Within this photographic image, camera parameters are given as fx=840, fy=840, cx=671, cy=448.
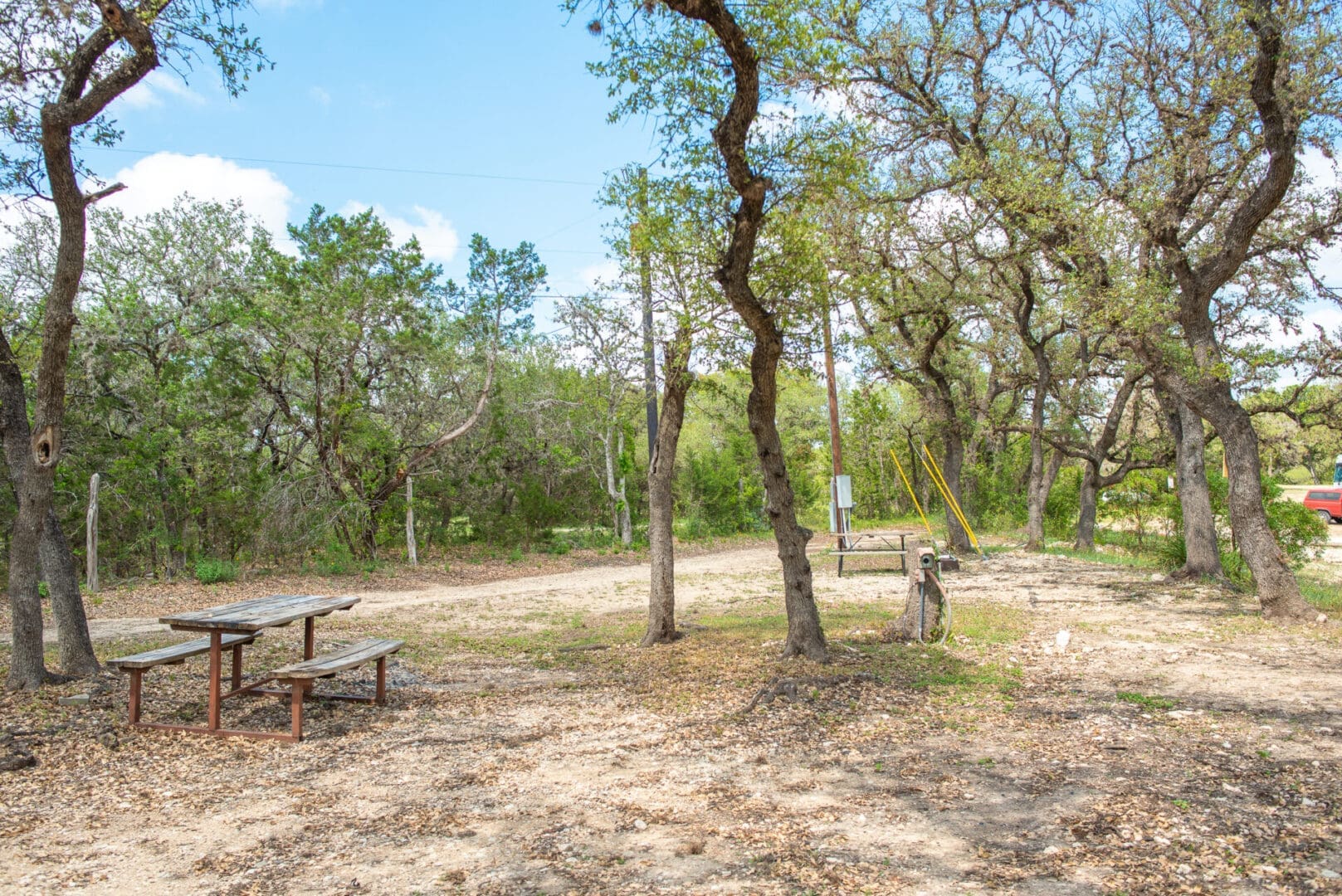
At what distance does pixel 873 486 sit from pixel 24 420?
28.3 metres

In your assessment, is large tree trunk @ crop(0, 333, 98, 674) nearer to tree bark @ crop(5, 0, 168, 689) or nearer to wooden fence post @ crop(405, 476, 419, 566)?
tree bark @ crop(5, 0, 168, 689)

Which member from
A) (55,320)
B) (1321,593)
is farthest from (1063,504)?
(55,320)

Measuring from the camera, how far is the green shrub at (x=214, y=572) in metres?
13.7

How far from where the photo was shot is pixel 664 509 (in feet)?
27.0

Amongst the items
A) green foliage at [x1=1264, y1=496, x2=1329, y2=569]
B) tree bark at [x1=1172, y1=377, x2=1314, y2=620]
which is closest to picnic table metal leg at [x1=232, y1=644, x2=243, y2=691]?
tree bark at [x1=1172, y1=377, x2=1314, y2=620]

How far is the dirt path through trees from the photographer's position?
321cm

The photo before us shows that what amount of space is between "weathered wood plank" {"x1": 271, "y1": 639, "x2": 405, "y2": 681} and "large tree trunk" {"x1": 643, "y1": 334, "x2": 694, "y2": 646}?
2.78 metres

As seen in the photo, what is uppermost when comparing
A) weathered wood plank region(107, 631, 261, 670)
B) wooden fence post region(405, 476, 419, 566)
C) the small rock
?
wooden fence post region(405, 476, 419, 566)

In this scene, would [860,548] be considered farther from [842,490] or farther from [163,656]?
[163,656]

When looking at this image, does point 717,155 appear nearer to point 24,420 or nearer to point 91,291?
point 24,420

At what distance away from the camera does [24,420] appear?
6273 mm

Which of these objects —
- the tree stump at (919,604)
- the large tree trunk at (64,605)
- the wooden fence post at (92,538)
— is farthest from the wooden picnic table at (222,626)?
the wooden fence post at (92,538)

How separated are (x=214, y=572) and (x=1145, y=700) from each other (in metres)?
13.3

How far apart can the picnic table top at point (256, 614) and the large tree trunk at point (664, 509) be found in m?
2.93
